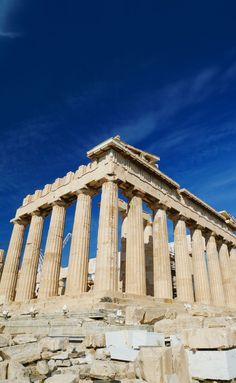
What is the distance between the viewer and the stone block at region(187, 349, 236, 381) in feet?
19.2

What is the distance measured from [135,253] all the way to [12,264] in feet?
44.3

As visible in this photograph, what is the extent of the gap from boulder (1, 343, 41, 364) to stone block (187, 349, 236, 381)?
370 centimetres

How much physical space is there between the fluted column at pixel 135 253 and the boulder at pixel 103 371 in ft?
45.4

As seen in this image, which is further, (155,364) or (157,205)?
(157,205)

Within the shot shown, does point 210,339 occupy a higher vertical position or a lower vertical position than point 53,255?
lower

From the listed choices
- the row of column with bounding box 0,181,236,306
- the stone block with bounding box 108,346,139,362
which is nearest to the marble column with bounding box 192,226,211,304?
the row of column with bounding box 0,181,236,306

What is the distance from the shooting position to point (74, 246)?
21984mm

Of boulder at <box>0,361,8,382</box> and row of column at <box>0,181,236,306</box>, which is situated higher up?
row of column at <box>0,181,236,306</box>

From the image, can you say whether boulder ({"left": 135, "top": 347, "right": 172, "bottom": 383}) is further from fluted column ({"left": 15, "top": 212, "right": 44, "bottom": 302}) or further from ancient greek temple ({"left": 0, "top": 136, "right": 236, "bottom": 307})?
fluted column ({"left": 15, "top": 212, "right": 44, "bottom": 302})

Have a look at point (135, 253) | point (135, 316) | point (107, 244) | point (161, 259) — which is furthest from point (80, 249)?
point (135, 316)

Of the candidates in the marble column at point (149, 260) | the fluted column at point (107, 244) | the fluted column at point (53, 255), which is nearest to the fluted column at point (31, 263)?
the fluted column at point (53, 255)

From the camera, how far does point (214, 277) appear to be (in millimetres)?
31188

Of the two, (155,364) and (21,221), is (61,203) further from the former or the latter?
(155,364)

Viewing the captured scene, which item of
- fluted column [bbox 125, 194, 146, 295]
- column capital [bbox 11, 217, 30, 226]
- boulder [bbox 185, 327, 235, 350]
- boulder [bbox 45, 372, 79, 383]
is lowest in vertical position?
boulder [bbox 45, 372, 79, 383]
